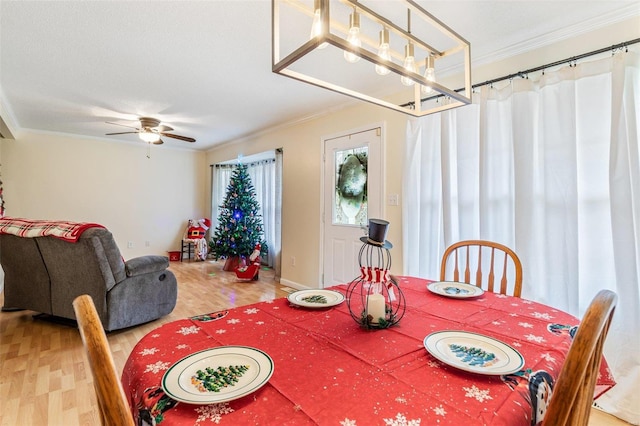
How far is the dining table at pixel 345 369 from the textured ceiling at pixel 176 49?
186cm

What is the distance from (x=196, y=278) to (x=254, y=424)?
470 cm

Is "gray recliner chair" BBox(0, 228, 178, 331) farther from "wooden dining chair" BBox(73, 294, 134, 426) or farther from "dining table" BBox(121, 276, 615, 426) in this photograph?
"wooden dining chair" BBox(73, 294, 134, 426)

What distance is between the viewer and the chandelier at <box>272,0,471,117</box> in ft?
3.34

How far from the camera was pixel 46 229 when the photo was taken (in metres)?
2.65

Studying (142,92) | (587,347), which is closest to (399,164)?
(587,347)

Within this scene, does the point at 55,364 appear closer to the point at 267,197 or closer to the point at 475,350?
the point at 475,350

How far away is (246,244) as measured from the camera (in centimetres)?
520

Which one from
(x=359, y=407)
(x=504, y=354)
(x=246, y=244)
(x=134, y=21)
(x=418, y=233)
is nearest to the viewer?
(x=359, y=407)

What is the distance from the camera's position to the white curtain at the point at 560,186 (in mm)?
1767

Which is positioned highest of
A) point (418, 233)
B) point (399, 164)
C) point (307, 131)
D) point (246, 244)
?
point (307, 131)

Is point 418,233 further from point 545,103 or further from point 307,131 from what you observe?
point 307,131

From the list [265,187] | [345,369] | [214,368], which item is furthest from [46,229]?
[265,187]

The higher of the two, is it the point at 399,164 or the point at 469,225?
the point at 399,164

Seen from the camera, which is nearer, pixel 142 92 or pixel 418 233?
pixel 418 233
